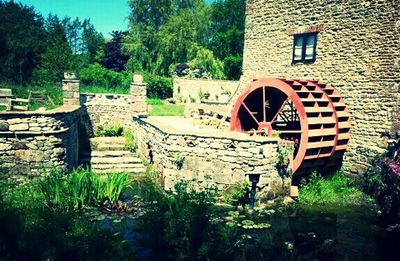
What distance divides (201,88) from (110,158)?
470 inches

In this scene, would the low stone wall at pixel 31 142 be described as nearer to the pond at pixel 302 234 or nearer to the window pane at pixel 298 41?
the pond at pixel 302 234

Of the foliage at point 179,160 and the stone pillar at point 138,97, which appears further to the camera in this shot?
the stone pillar at point 138,97

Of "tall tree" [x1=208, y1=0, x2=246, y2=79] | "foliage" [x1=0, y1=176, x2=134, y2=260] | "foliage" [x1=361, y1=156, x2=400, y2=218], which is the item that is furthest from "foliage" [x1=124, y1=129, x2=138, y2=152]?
"tall tree" [x1=208, y1=0, x2=246, y2=79]

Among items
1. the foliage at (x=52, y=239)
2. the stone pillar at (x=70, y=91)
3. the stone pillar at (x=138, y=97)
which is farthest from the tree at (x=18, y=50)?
the foliage at (x=52, y=239)

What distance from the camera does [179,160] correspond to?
9.09 m

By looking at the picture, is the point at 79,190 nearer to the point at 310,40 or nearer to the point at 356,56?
the point at 356,56

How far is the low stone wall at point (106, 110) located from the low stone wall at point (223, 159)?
680 cm

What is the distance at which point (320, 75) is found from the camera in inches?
458

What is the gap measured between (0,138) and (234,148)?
19.5ft

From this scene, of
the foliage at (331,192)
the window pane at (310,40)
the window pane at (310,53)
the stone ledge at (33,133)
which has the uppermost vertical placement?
the window pane at (310,40)

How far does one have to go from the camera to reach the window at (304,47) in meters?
11.8

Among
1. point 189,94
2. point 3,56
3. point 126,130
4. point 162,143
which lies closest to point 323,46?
point 162,143

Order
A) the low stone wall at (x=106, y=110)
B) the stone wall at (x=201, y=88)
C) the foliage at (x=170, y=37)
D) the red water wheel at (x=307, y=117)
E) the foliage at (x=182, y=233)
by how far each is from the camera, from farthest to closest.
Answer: the foliage at (x=170, y=37) → the stone wall at (x=201, y=88) → the low stone wall at (x=106, y=110) → the red water wheel at (x=307, y=117) → the foliage at (x=182, y=233)

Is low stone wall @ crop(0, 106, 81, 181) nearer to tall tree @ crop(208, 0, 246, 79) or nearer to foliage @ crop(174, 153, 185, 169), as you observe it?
foliage @ crop(174, 153, 185, 169)
